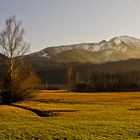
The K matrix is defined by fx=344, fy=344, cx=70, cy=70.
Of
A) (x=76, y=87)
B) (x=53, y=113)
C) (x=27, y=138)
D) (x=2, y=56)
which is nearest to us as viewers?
(x=27, y=138)

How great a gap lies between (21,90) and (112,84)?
10257cm

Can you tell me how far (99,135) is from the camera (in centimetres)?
3036

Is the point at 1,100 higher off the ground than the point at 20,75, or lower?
lower

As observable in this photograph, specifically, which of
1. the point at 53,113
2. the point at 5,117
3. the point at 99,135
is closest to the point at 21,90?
the point at 53,113

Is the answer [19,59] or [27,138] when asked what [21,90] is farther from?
[27,138]

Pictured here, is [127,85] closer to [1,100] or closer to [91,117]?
[1,100]

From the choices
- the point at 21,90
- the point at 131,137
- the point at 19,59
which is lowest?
the point at 131,137

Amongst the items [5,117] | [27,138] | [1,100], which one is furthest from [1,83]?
[27,138]

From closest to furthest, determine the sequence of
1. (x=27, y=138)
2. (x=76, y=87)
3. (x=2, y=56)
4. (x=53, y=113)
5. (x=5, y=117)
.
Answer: (x=27, y=138) → (x=5, y=117) → (x=53, y=113) → (x=2, y=56) → (x=76, y=87)

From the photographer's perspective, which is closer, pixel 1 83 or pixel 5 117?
pixel 5 117

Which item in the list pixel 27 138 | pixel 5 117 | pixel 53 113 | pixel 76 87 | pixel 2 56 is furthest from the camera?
pixel 76 87

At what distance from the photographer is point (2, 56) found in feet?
196

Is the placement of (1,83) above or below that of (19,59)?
below

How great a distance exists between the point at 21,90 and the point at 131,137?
115ft
